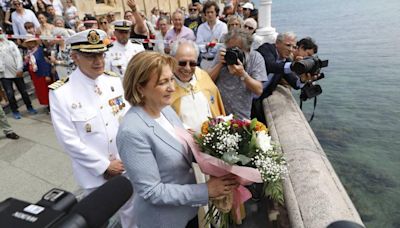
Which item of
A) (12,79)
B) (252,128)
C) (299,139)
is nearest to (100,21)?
(12,79)

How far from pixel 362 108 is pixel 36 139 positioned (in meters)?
8.39

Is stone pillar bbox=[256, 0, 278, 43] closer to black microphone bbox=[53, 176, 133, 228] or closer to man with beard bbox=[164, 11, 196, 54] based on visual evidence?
man with beard bbox=[164, 11, 196, 54]

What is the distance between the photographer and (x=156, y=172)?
151cm

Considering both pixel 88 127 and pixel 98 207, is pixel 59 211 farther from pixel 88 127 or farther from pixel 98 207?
pixel 88 127

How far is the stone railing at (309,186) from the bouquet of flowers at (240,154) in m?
0.28

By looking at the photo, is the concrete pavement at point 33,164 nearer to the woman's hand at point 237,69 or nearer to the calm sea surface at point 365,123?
the woman's hand at point 237,69

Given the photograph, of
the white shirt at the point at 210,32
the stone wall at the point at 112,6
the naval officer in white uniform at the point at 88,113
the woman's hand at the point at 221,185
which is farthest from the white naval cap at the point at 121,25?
the stone wall at the point at 112,6

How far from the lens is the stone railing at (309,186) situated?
169 cm

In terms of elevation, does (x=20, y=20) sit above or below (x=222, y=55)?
above

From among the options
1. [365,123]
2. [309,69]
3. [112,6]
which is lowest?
[365,123]

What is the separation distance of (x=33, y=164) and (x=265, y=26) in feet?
15.0

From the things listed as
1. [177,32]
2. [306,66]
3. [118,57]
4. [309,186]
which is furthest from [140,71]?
[177,32]

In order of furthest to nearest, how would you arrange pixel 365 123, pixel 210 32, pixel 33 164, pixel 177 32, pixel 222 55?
pixel 365 123, pixel 177 32, pixel 210 32, pixel 33 164, pixel 222 55

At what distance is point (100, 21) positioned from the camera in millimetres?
5637
